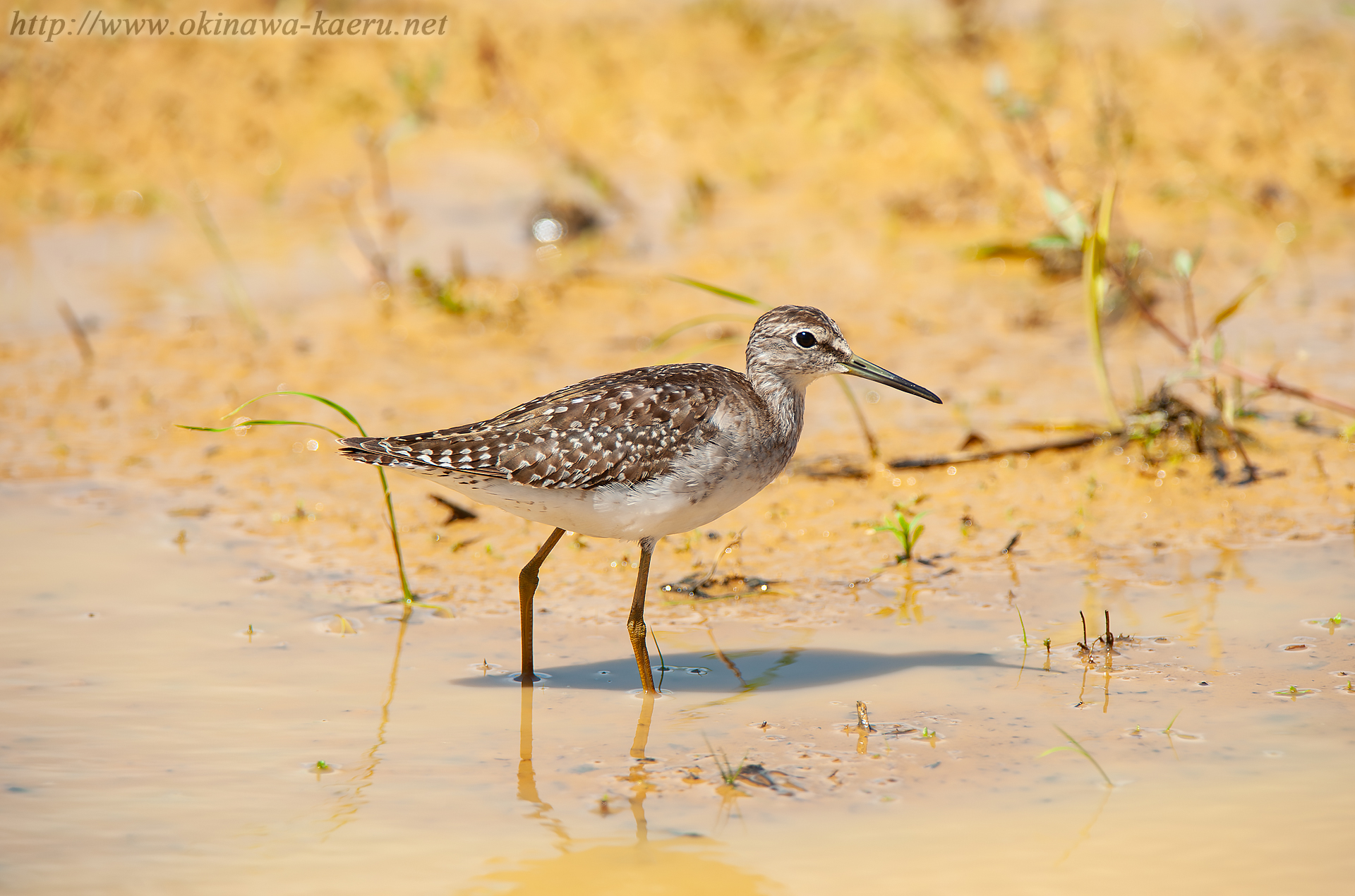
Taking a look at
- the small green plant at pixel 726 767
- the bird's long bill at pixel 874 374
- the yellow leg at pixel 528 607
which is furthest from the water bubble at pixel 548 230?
the small green plant at pixel 726 767

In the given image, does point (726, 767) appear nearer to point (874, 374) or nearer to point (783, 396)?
point (783, 396)

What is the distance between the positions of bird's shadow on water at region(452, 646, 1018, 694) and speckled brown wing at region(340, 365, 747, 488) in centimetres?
93

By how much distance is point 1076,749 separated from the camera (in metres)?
5.15

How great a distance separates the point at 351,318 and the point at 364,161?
356 centimetres

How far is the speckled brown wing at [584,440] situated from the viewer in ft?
19.1

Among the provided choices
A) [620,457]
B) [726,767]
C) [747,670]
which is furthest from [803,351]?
[726,767]

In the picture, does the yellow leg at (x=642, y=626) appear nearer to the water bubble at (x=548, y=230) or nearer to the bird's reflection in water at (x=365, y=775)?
the bird's reflection in water at (x=365, y=775)

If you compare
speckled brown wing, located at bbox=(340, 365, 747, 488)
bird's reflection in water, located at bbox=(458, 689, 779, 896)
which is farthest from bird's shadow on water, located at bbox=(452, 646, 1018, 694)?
bird's reflection in water, located at bbox=(458, 689, 779, 896)

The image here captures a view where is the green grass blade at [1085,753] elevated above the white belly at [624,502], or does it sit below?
below

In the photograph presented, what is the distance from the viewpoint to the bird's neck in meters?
6.28

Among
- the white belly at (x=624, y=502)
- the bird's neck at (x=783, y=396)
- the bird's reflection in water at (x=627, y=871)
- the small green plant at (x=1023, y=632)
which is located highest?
the bird's neck at (x=783, y=396)

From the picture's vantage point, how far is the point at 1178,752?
16.8ft

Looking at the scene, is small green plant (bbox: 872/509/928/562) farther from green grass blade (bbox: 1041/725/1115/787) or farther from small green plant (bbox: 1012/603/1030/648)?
green grass blade (bbox: 1041/725/1115/787)

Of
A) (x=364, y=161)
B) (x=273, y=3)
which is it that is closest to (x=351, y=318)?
(x=364, y=161)
